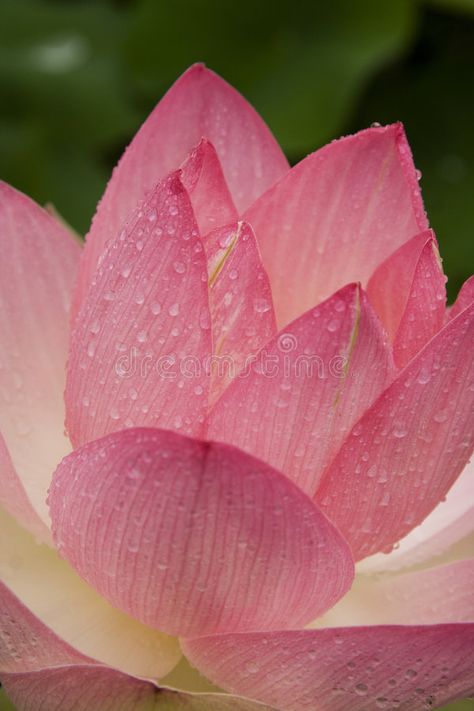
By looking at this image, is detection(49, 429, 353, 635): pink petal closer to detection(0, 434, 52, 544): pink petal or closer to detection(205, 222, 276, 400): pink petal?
detection(0, 434, 52, 544): pink petal

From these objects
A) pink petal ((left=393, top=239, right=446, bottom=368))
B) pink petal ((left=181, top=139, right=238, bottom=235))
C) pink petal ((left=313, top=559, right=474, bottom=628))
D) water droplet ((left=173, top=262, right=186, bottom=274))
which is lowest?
pink petal ((left=313, top=559, right=474, bottom=628))

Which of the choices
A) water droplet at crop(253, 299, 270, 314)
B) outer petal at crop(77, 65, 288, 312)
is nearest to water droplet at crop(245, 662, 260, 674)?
water droplet at crop(253, 299, 270, 314)

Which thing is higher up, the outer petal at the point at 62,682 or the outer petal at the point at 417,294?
the outer petal at the point at 417,294

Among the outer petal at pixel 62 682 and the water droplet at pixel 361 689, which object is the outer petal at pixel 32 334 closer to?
the outer petal at pixel 62 682

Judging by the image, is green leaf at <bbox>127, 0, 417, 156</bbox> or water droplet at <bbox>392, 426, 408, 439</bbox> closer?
water droplet at <bbox>392, 426, 408, 439</bbox>

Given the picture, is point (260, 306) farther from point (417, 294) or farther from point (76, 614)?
point (76, 614)

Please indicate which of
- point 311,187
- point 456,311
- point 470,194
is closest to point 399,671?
point 456,311

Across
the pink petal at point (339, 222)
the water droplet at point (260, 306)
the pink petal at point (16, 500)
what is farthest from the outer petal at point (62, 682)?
the pink petal at point (339, 222)
